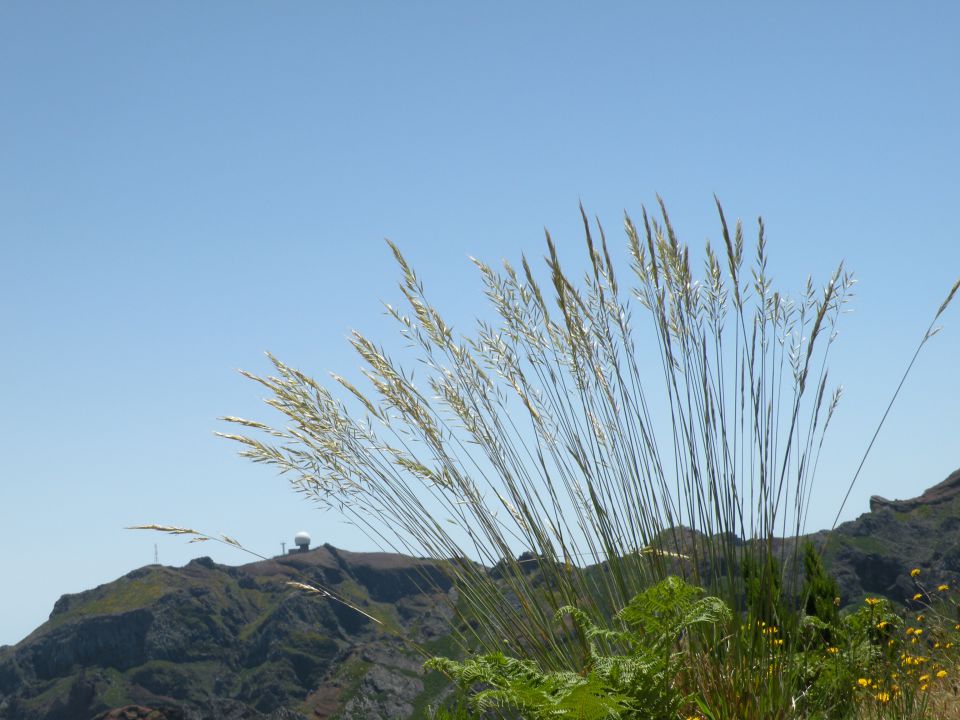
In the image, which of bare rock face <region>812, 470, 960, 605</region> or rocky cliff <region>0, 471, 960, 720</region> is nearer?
bare rock face <region>812, 470, 960, 605</region>

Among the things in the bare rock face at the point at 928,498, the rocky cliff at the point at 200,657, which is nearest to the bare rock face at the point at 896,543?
the bare rock face at the point at 928,498

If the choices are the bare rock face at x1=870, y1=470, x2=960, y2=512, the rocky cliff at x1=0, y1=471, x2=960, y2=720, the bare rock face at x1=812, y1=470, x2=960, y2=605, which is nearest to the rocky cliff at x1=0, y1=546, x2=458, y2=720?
the rocky cliff at x1=0, y1=471, x2=960, y2=720

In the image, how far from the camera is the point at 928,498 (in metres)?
121

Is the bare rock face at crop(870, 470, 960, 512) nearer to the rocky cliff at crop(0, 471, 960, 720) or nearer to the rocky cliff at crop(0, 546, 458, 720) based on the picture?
the rocky cliff at crop(0, 471, 960, 720)

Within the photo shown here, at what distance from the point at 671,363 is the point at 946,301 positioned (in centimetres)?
96

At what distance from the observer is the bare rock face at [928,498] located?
119 meters

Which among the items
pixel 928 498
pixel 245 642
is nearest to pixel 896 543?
pixel 928 498

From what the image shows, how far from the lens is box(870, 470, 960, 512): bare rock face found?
119 m

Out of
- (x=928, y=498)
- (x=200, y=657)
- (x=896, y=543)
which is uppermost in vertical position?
(x=928, y=498)

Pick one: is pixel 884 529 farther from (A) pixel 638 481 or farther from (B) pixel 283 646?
(A) pixel 638 481

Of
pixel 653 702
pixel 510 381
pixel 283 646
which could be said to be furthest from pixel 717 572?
pixel 283 646

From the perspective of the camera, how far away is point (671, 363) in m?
3.10

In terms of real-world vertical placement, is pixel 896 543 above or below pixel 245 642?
below

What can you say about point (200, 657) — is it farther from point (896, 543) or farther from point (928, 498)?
point (928, 498)
